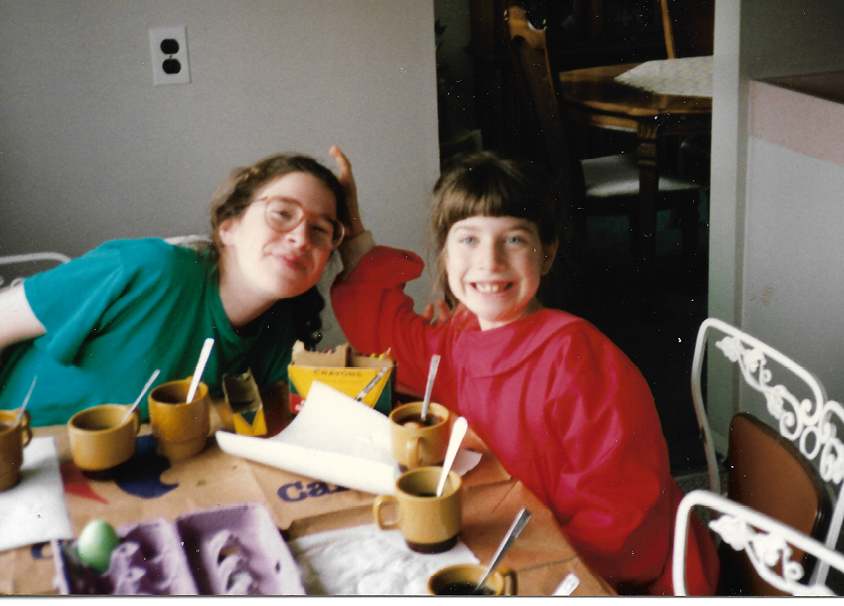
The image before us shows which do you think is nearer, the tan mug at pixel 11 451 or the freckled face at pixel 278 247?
the tan mug at pixel 11 451

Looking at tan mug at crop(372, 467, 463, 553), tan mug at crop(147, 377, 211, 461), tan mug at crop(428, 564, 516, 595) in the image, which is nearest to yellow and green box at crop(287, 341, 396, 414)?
tan mug at crop(147, 377, 211, 461)

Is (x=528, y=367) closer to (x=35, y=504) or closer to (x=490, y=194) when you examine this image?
(x=490, y=194)

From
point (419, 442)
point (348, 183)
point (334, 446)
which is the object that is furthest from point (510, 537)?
point (348, 183)

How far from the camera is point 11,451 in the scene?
0.80 metres

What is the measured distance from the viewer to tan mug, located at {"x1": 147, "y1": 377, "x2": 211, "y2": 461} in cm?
85

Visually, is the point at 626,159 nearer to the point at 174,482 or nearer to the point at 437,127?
the point at 437,127

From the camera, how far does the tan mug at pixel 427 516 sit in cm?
69

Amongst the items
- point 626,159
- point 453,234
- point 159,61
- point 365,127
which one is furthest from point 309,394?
point 626,159

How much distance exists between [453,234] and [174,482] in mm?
514

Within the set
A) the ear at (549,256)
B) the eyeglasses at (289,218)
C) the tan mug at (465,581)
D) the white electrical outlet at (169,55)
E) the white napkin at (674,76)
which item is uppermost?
the white electrical outlet at (169,55)

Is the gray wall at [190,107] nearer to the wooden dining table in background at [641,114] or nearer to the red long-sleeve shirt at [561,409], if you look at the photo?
the red long-sleeve shirt at [561,409]

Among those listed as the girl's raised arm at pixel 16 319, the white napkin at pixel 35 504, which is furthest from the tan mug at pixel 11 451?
the girl's raised arm at pixel 16 319

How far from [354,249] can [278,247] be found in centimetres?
12

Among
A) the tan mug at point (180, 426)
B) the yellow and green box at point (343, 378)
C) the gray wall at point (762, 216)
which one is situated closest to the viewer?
the tan mug at point (180, 426)
